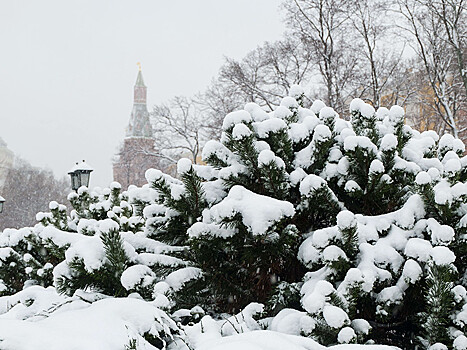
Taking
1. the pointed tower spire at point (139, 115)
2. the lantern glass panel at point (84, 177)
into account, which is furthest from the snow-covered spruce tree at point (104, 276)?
the pointed tower spire at point (139, 115)

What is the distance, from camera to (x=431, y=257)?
2.16 metres

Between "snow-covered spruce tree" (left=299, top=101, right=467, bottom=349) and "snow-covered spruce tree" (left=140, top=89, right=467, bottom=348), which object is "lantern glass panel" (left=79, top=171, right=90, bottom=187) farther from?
"snow-covered spruce tree" (left=299, top=101, right=467, bottom=349)

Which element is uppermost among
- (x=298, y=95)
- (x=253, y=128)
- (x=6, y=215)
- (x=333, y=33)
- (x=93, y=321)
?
(x=333, y=33)

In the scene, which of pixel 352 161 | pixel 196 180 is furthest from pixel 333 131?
pixel 196 180

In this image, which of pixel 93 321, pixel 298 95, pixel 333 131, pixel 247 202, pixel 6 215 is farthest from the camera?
pixel 6 215

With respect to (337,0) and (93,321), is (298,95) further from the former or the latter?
(337,0)

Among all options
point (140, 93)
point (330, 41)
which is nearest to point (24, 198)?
point (140, 93)

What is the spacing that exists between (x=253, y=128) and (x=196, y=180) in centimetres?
50

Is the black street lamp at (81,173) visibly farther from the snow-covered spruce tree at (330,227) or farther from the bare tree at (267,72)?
the bare tree at (267,72)

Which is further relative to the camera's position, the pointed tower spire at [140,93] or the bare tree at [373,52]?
the pointed tower spire at [140,93]

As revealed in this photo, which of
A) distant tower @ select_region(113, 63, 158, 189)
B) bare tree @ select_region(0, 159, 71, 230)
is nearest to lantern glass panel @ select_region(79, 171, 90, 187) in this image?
distant tower @ select_region(113, 63, 158, 189)

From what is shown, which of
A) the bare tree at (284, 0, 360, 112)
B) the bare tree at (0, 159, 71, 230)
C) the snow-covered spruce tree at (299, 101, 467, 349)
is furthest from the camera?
the bare tree at (0, 159, 71, 230)

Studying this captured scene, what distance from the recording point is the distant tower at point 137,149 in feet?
78.2

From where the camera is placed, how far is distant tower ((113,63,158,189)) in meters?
23.8
